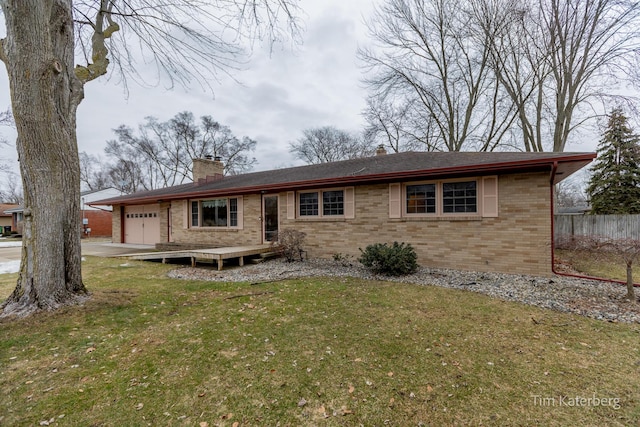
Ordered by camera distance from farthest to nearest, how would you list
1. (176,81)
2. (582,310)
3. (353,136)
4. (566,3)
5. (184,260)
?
(353,136) < (566,3) < (184,260) < (176,81) < (582,310)

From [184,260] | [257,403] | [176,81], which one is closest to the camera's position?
[257,403]

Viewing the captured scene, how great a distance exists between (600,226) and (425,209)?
8.74 m

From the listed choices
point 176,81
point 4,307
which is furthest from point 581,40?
point 4,307

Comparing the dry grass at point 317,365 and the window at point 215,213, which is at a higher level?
the window at point 215,213

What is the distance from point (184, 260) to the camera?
Answer: 10.4 metres

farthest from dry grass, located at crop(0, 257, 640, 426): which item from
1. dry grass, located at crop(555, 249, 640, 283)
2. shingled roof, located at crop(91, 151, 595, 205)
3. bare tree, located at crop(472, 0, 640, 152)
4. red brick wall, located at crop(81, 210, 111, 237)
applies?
red brick wall, located at crop(81, 210, 111, 237)

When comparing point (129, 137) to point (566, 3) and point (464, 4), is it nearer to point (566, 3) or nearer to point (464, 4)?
point (464, 4)

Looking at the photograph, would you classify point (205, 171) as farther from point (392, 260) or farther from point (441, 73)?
point (441, 73)

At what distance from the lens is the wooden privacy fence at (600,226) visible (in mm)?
10430

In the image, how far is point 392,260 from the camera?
6.96 metres

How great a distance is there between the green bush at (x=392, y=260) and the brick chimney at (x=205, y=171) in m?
11.0

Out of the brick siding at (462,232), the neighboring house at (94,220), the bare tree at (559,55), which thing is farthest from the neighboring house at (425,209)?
the neighboring house at (94,220)

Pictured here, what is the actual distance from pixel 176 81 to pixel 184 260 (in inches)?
249

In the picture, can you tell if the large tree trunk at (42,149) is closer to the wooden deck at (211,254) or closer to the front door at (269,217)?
the wooden deck at (211,254)
